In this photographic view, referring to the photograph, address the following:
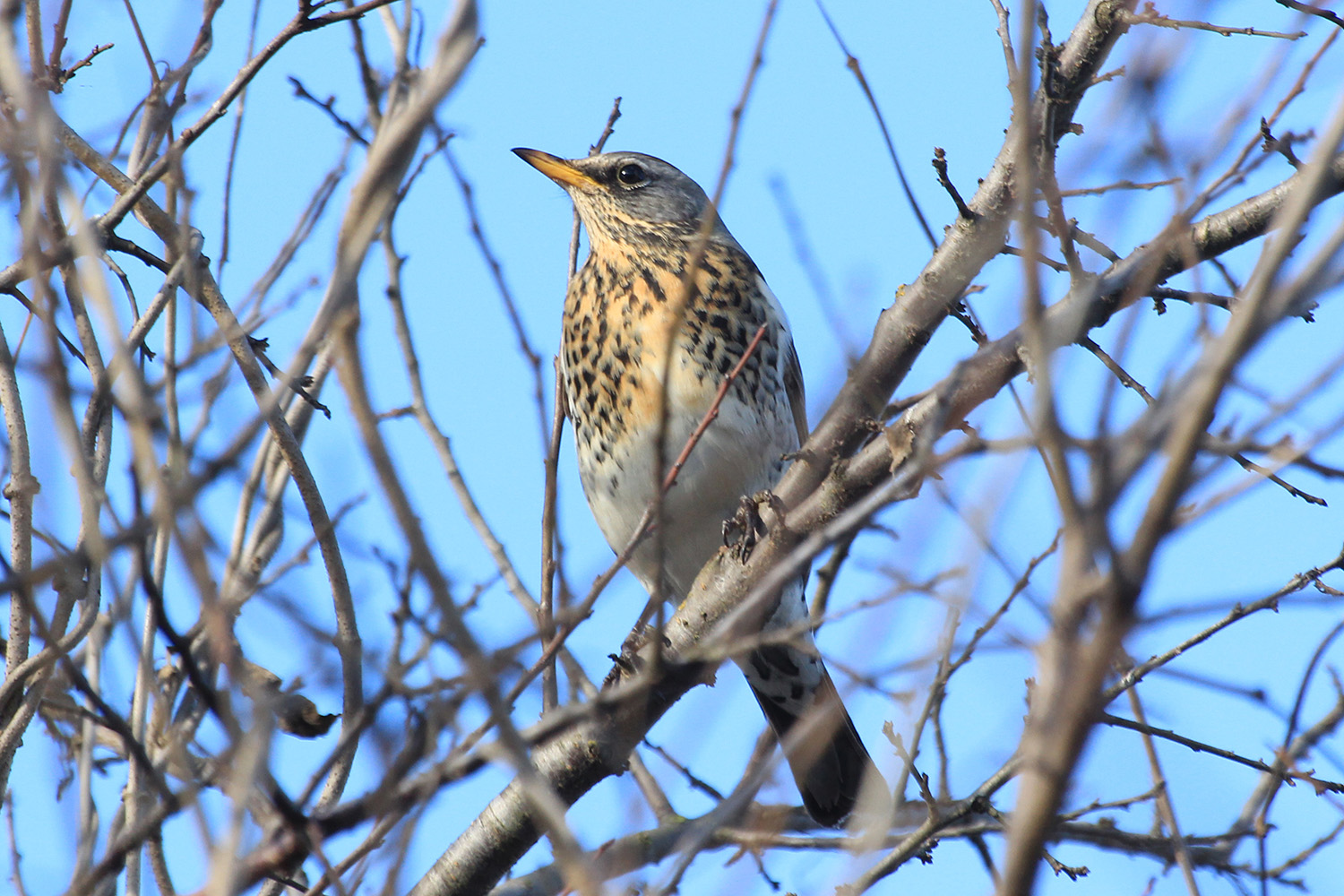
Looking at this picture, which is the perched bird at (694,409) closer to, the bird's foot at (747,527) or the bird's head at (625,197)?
the bird's head at (625,197)

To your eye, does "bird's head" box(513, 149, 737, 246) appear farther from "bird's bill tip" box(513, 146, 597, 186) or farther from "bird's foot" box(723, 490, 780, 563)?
"bird's foot" box(723, 490, 780, 563)

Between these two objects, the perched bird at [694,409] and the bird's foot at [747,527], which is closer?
the bird's foot at [747,527]

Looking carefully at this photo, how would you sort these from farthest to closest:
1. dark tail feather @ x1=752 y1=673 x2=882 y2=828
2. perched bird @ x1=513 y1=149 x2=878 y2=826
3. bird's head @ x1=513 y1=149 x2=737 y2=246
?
bird's head @ x1=513 y1=149 x2=737 y2=246, dark tail feather @ x1=752 y1=673 x2=882 y2=828, perched bird @ x1=513 y1=149 x2=878 y2=826

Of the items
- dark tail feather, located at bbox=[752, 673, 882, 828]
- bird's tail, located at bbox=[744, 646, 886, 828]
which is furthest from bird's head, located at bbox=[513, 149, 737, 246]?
dark tail feather, located at bbox=[752, 673, 882, 828]

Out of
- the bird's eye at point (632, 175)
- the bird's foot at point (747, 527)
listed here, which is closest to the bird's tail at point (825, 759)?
the bird's foot at point (747, 527)

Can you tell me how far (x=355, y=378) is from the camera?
1.41 m

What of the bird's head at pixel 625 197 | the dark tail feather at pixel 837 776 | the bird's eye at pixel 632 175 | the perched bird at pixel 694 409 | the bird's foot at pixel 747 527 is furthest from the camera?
the bird's eye at pixel 632 175

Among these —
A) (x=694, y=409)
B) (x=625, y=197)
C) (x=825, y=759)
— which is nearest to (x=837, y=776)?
(x=825, y=759)

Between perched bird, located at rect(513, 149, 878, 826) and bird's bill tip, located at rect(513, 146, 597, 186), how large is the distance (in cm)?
31

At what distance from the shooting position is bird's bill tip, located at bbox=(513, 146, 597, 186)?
604cm

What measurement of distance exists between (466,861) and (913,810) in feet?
5.64

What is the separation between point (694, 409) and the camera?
4980mm

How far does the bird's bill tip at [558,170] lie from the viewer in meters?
6.04

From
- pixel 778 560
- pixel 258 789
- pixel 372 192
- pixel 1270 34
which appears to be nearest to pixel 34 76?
pixel 258 789
